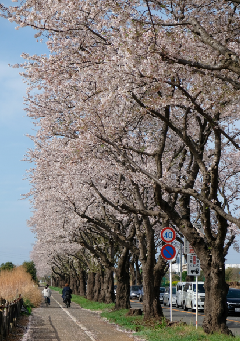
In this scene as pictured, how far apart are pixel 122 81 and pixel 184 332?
23.0 feet

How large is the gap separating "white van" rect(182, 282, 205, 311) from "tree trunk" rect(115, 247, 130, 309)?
228 inches

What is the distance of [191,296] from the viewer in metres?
29.3

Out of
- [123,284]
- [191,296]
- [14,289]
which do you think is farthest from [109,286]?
[14,289]

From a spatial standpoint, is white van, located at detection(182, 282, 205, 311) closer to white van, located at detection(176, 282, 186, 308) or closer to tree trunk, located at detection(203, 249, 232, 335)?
white van, located at detection(176, 282, 186, 308)

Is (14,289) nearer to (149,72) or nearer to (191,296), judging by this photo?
(191,296)

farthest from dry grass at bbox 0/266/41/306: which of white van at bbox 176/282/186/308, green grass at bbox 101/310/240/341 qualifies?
white van at bbox 176/282/186/308

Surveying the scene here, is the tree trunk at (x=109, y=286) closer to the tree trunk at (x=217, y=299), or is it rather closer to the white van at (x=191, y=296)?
the white van at (x=191, y=296)

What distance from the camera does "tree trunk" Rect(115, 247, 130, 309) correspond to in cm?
2348

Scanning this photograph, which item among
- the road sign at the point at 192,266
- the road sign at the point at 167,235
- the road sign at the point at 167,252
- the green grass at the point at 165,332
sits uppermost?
the road sign at the point at 167,235

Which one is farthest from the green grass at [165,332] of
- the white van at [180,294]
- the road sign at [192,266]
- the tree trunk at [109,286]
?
the white van at [180,294]

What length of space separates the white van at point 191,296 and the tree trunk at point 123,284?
19.0 ft

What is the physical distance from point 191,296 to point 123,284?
22.9 ft

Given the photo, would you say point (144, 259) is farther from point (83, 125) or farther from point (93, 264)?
point (93, 264)

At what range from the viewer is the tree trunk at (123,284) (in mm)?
23484
